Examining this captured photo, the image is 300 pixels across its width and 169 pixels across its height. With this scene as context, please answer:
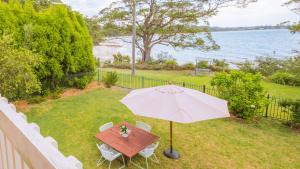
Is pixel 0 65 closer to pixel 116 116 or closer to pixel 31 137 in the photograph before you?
pixel 116 116

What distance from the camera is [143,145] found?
487 cm

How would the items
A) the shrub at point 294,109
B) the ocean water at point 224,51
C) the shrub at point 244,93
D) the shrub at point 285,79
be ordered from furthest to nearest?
the ocean water at point 224,51, the shrub at point 285,79, the shrub at point 244,93, the shrub at point 294,109

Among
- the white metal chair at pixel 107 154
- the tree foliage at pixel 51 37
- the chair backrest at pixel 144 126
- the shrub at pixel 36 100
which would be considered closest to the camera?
the white metal chair at pixel 107 154

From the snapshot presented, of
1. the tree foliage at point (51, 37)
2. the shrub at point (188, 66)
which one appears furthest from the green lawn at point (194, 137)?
the shrub at point (188, 66)

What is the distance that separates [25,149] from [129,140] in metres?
4.22

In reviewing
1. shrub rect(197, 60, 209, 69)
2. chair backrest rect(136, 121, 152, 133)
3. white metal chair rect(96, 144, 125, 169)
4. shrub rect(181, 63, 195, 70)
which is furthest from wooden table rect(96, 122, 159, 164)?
shrub rect(181, 63, 195, 70)

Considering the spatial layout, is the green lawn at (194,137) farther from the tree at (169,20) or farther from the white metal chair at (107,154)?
the tree at (169,20)

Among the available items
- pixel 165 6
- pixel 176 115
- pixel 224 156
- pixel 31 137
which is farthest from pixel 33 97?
pixel 165 6

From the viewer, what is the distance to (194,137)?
21.1 feet

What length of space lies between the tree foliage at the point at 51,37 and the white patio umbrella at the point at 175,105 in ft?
16.9

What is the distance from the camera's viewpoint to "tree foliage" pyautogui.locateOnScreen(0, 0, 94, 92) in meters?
8.23

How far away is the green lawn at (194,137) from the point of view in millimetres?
5195

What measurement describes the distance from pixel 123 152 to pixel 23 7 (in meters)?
8.07

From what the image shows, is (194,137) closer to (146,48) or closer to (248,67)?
(248,67)
